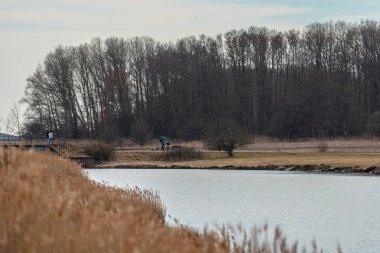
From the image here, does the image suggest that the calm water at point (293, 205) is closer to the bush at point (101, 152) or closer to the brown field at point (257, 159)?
the brown field at point (257, 159)

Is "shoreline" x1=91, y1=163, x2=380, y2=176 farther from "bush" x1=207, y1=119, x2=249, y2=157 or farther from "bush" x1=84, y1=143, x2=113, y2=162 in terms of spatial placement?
"bush" x1=207, y1=119, x2=249, y2=157

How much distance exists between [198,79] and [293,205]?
81.9 meters

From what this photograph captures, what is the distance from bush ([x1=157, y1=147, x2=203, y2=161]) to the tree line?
31550mm

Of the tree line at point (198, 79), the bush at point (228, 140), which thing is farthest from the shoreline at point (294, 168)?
the tree line at point (198, 79)

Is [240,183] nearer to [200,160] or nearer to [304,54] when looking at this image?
[200,160]

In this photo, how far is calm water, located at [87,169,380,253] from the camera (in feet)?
60.2

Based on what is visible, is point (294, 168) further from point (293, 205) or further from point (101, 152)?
point (293, 205)

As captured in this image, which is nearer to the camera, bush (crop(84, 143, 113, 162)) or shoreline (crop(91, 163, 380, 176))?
shoreline (crop(91, 163, 380, 176))

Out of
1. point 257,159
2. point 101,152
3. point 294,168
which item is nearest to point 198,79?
point 101,152

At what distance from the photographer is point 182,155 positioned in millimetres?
65750

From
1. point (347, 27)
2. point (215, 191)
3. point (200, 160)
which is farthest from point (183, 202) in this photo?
point (347, 27)

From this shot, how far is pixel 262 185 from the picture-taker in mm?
35812

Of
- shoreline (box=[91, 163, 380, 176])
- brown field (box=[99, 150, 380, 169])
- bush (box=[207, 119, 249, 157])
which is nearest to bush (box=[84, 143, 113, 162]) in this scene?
brown field (box=[99, 150, 380, 169])

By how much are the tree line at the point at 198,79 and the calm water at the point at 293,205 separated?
5999 cm
